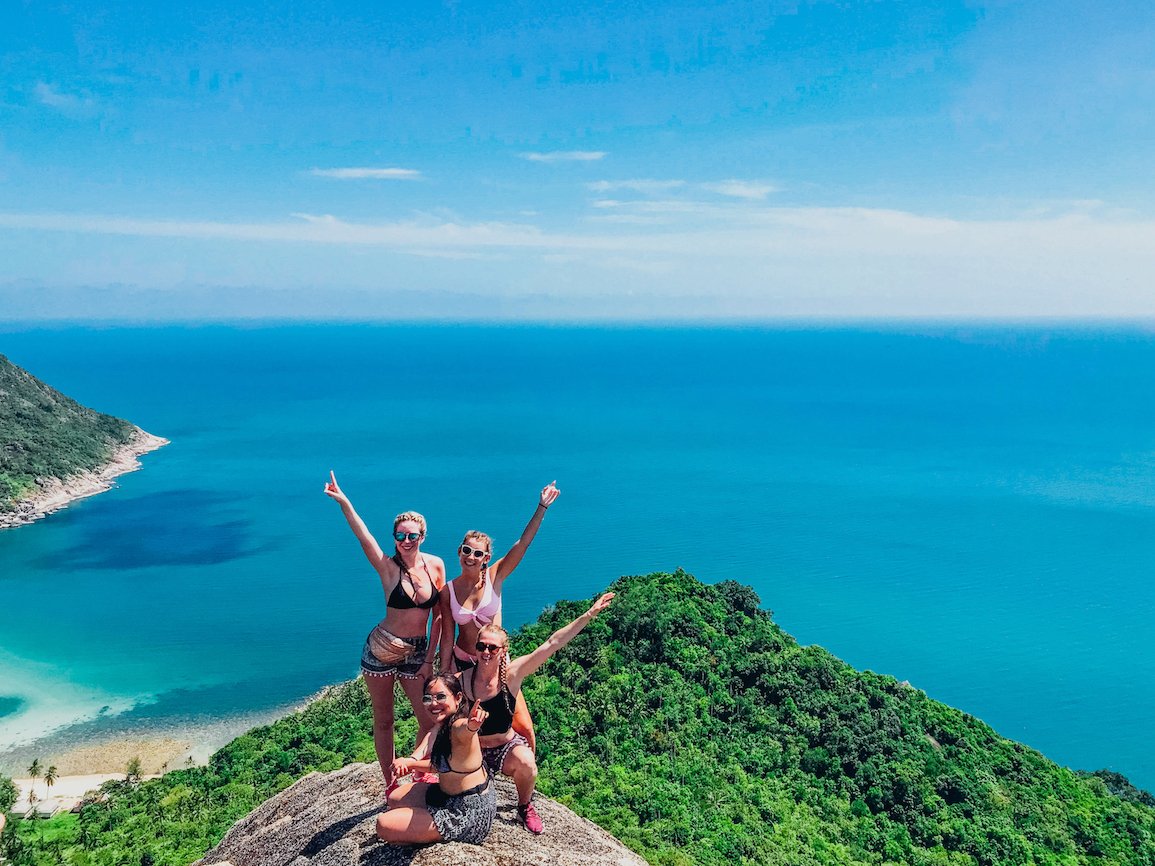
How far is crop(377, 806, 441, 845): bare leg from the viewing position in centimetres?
680

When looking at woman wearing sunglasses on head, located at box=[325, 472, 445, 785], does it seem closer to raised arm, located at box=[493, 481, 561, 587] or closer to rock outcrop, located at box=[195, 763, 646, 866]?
raised arm, located at box=[493, 481, 561, 587]

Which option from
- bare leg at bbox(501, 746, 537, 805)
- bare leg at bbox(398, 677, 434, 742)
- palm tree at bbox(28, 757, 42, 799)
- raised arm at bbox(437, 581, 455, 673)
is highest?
raised arm at bbox(437, 581, 455, 673)

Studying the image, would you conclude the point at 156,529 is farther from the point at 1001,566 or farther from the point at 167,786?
the point at 1001,566

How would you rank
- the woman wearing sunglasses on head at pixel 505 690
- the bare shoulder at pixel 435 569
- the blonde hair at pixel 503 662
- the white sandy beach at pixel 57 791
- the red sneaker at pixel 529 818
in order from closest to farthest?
the blonde hair at pixel 503 662, the woman wearing sunglasses on head at pixel 505 690, the bare shoulder at pixel 435 569, the red sneaker at pixel 529 818, the white sandy beach at pixel 57 791

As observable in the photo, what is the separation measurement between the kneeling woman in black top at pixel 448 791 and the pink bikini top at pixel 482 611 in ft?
2.05

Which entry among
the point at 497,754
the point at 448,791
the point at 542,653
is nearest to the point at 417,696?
the point at 497,754

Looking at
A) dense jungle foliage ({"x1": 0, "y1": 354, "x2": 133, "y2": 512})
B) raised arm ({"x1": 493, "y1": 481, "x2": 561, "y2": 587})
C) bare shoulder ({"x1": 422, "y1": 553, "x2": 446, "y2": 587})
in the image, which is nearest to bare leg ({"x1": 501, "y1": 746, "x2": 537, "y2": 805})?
raised arm ({"x1": 493, "y1": 481, "x2": 561, "y2": 587})

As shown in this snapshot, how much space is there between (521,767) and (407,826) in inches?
50.1

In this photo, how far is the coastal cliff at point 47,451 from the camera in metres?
63.9

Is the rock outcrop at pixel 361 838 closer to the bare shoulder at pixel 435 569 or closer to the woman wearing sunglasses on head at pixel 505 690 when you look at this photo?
the woman wearing sunglasses on head at pixel 505 690

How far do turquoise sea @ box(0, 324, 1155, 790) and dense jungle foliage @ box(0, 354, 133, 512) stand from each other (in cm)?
429

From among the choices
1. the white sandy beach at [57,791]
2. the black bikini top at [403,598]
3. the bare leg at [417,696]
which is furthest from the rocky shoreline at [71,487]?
the black bikini top at [403,598]

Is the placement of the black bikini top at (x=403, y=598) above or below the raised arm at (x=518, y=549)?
below

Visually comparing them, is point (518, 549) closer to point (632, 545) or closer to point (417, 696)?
point (417, 696)
